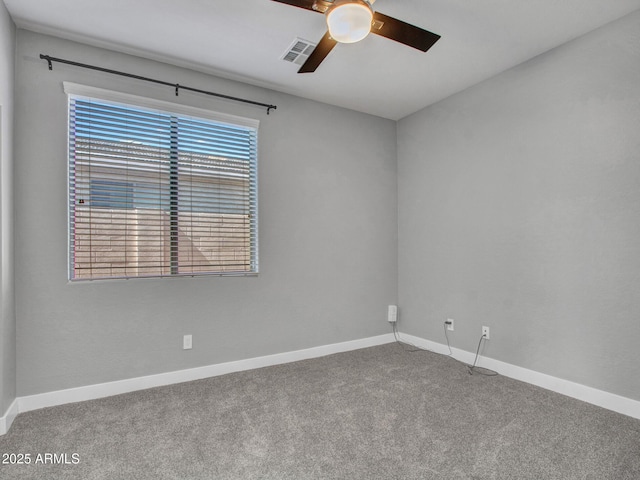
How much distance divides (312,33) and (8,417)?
3097mm

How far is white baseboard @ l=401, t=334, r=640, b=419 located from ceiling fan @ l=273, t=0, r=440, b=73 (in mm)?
2529

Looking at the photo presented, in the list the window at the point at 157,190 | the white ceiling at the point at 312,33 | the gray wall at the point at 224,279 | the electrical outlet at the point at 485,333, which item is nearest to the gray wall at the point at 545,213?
the electrical outlet at the point at 485,333

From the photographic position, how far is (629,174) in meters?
2.25

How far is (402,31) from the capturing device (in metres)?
1.84

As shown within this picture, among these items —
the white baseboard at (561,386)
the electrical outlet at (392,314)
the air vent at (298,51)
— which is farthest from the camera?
the electrical outlet at (392,314)

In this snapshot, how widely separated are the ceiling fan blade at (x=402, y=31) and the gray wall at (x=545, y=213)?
139cm

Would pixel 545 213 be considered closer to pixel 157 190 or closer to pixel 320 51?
pixel 320 51

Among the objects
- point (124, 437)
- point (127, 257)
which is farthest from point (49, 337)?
point (124, 437)

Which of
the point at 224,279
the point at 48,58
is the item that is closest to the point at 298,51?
the point at 48,58

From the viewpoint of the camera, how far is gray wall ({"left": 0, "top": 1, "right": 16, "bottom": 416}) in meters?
2.02

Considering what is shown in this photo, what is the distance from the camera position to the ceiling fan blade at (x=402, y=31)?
1749mm

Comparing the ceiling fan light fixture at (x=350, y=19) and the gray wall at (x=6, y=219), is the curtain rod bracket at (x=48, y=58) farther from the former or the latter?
the ceiling fan light fixture at (x=350, y=19)

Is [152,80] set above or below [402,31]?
above

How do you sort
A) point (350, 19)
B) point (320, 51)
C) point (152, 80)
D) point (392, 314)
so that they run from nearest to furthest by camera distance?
point (350, 19), point (320, 51), point (152, 80), point (392, 314)
